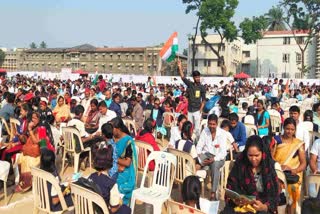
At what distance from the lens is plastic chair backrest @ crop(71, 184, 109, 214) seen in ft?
11.2

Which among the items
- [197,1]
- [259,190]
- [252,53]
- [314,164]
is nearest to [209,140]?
[314,164]

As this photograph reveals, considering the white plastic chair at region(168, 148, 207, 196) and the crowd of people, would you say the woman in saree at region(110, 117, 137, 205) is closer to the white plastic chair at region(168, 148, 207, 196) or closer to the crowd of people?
the crowd of people

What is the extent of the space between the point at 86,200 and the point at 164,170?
1569 millimetres

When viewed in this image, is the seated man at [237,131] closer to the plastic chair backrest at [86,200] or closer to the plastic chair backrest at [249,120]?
the plastic chair backrest at [249,120]

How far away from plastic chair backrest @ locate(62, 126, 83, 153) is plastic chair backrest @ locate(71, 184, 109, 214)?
3.30 m

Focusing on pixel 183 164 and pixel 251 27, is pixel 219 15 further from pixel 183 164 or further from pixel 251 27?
pixel 183 164

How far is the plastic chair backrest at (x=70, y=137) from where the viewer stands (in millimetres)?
6836

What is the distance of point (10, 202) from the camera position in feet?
18.8

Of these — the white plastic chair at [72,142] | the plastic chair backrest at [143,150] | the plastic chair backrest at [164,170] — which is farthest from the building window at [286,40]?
the plastic chair backrest at [164,170]

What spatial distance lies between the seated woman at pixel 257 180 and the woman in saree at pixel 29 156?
3.47 metres

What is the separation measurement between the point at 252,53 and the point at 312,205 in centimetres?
5706

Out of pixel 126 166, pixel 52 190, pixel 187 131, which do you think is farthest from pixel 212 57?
pixel 52 190

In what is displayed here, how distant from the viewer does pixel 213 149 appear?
5766 millimetres

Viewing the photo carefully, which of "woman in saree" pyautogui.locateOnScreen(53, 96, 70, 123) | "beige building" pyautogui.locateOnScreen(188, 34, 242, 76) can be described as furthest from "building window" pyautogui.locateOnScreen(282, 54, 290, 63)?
"woman in saree" pyautogui.locateOnScreen(53, 96, 70, 123)
